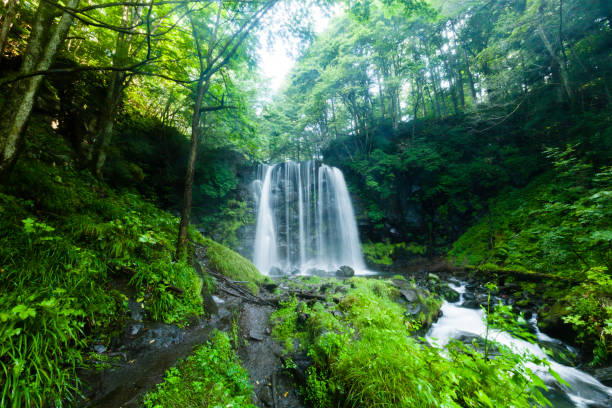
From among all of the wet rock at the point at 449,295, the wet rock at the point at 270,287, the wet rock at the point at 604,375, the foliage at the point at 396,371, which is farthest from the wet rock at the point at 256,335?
the wet rock at the point at 449,295

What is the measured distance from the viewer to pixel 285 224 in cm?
1609

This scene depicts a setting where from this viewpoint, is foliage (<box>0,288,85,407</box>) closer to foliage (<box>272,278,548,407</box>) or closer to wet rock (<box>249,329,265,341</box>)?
wet rock (<box>249,329,265,341</box>)

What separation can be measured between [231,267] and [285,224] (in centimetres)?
1037

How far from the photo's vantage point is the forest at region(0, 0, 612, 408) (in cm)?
200

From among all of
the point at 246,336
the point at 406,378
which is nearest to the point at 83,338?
the point at 246,336

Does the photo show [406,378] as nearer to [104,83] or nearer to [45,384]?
[45,384]

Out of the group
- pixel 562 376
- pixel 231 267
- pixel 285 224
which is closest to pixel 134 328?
pixel 231 267

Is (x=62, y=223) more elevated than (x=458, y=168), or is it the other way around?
(x=458, y=168)

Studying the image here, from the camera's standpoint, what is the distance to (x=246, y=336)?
3.43 metres

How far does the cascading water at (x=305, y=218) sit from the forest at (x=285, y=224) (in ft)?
0.53

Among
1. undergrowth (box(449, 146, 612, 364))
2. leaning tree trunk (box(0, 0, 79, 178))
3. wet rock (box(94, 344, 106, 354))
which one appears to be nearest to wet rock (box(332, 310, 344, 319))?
wet rock (box(94, 344, 106, 354))

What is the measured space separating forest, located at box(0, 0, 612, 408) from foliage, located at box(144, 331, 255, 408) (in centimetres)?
2

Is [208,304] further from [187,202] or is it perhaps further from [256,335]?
[187,202]

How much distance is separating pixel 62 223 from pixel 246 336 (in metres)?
3.01
